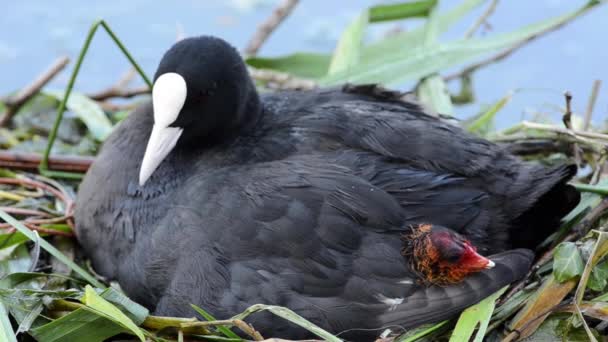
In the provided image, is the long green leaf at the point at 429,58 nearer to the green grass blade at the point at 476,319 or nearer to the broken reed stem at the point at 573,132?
the broken reed stem at the point at 573,132

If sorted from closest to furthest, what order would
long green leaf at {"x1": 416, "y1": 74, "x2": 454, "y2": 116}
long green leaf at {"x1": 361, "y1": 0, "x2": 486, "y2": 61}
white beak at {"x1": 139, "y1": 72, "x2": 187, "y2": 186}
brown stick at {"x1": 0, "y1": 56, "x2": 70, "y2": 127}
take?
1. white beak at {"x1": 139, "y1": 72, "x2": 187, "y2": 186}
2. long green leaf at {"x1": 416, "y1": 74, "x2": 454, "y2": 116}
3. brown stick at {"x1": 0, "y1": 56, "x2": 70, "y2": 127}
4. long green leaf at {"x1": 361, "y1": 0, "x2": 486, "y2": 61}

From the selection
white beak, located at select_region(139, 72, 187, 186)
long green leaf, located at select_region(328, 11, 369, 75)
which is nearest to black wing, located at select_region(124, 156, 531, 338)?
white beak, located at select_region(139, 72, 187, 186)

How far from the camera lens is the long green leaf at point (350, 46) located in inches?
151

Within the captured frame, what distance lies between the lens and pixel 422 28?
12.9ft

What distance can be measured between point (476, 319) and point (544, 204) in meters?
0.50

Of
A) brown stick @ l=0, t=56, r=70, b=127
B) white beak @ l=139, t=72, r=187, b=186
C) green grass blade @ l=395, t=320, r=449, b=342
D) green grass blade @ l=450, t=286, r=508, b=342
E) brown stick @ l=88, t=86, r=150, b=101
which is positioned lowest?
green grass blade @ l=395, t=320, r=449, b=342

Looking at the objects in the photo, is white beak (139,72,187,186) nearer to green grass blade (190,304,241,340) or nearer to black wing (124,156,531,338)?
black wing (124,156,531,338)

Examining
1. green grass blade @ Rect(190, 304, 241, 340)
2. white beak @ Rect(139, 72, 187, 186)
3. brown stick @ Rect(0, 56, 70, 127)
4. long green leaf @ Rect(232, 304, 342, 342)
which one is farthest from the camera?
brown stick @ Rect(0, 56, 70, 127)

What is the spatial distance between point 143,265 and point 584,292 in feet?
4.05

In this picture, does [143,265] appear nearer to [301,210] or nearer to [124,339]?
[124,339]

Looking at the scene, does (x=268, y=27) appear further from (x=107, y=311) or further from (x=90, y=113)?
(x=107, y=311)

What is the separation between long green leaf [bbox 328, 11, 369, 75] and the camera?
12.6 feet

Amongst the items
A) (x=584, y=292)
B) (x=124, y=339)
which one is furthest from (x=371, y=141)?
(x=124, y=339)

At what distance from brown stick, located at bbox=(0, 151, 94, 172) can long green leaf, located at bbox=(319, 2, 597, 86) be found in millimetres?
970
